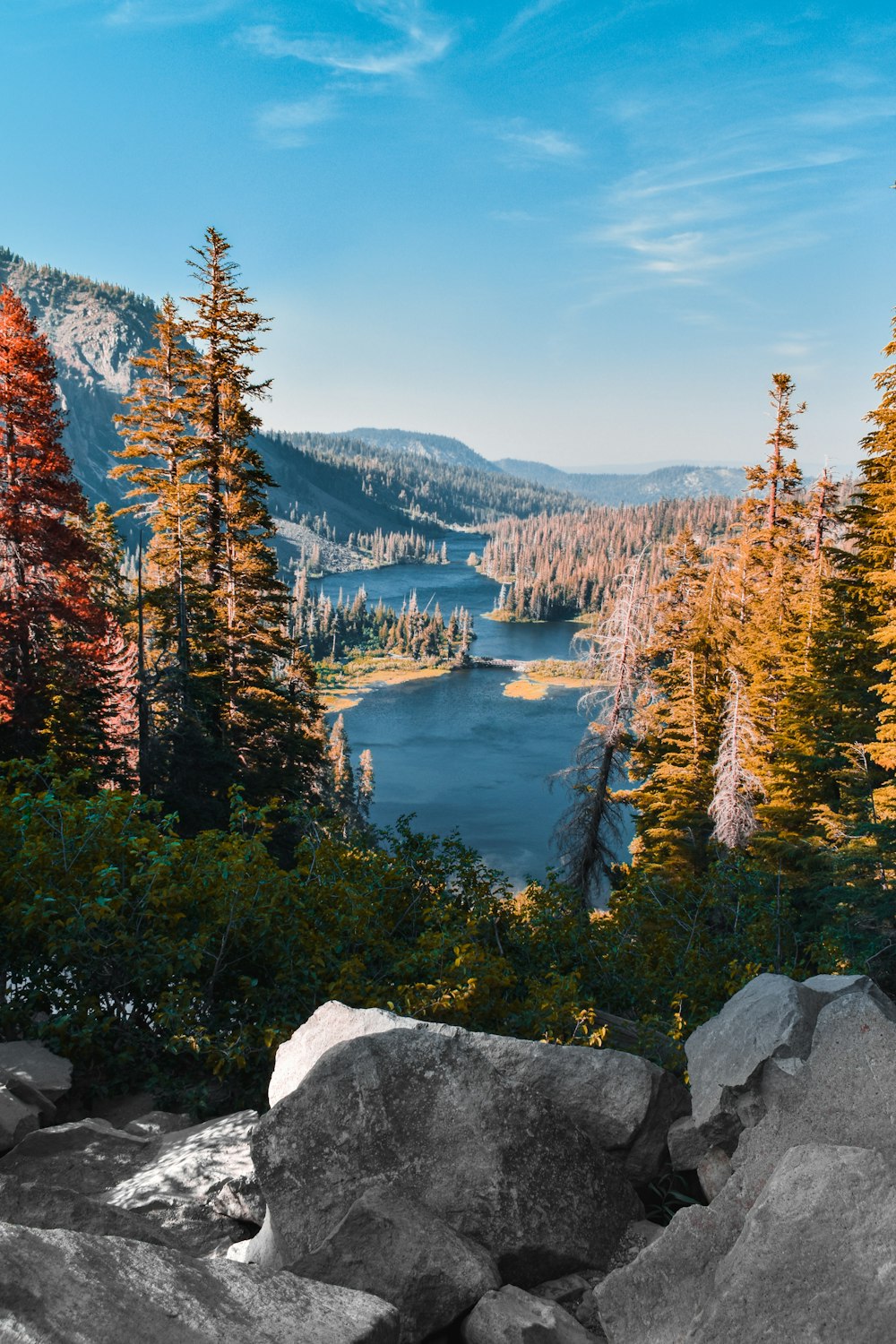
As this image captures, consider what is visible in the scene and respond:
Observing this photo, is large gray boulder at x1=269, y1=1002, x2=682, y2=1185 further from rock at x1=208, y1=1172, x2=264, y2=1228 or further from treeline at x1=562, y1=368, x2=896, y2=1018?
treeline at x1=562, y1=368, x2=896, y2=1018

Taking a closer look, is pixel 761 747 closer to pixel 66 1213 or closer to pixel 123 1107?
pixel 123 1107

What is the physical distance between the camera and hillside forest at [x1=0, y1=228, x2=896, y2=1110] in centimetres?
838

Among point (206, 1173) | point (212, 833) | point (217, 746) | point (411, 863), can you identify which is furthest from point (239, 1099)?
point (217, 746)

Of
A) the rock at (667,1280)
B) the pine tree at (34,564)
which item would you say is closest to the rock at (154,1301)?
the rock at (667,1280)

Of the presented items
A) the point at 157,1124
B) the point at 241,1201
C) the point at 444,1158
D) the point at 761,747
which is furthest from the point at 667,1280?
the point at 761,747

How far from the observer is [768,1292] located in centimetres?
382

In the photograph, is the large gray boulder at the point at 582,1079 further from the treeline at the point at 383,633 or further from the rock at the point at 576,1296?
the treeline at the point at 383,633

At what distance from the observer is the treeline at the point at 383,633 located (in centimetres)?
15725

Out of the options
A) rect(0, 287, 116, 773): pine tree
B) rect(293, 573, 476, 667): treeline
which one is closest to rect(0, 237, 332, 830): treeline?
rect(0, 287, 116, 773): pine tree

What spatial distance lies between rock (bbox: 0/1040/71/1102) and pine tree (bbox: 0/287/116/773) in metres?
15.8

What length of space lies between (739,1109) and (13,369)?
24608 mm

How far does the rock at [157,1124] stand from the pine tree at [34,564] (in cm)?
1671

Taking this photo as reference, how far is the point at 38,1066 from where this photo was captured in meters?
7.31

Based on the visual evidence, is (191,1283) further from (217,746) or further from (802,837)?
(802,837)
